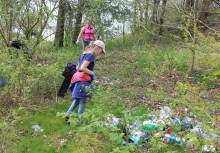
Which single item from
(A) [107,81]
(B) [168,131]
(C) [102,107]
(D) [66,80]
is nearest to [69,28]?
(A) [107,81]

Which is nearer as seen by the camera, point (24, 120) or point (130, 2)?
point (24, 120)

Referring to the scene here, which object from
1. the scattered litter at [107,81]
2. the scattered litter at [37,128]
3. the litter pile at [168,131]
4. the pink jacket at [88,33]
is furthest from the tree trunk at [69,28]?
the litter pile at [168,131]

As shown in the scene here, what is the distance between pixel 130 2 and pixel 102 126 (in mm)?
13154

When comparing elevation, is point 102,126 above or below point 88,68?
below

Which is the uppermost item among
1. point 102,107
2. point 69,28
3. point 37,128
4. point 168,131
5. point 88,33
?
→ point 69,28

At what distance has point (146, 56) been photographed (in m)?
10.6

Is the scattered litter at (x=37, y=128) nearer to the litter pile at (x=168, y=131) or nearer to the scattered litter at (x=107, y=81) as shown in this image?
the litter pile at (x=168, y=131)

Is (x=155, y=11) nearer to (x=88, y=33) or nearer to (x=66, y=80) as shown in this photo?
(x=88, y=33)

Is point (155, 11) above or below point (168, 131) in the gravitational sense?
above

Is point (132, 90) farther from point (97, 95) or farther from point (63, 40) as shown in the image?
point (63, 40)

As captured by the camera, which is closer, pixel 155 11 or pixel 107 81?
pixel 107 81

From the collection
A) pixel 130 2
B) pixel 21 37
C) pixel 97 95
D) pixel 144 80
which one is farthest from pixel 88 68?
pixel 130 2

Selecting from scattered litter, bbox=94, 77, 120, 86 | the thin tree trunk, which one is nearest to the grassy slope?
scattered litter, bbox=94, 77, 120, 86

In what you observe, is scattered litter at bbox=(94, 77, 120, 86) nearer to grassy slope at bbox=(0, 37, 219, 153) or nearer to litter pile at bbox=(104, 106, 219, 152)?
grassy slope at bbox=(0, 37, 219, 153)
